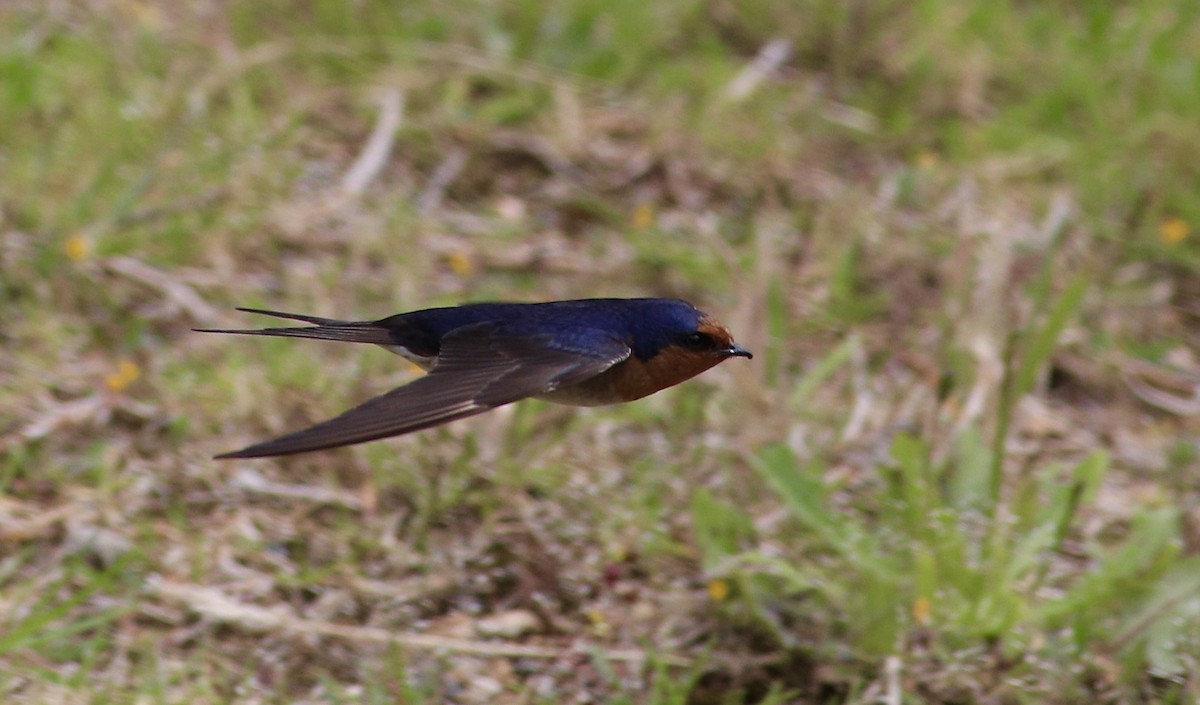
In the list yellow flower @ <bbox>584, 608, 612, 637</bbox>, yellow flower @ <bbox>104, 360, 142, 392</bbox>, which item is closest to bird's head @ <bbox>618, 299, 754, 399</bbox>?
yellow flower @ <bbox>584, 608, 612, 637</bbox>

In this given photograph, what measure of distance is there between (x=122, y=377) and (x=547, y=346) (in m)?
1.40

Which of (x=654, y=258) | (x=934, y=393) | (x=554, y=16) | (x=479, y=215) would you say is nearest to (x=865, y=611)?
(x=934, y=393)

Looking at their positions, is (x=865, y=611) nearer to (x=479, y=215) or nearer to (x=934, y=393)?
(x=934, y=393)

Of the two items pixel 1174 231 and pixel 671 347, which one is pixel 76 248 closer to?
pixel 671 347

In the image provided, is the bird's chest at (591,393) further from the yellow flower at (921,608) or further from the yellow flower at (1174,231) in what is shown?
the yellow flower at (1174,231)

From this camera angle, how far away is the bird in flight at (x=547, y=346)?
248cm

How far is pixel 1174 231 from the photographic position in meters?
4.52

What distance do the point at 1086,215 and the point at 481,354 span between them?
2635 millimetres

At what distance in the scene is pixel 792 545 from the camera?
3.28m

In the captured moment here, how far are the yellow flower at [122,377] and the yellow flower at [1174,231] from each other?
2.98m

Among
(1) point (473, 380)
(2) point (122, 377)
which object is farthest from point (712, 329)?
(2) point (122, 377)

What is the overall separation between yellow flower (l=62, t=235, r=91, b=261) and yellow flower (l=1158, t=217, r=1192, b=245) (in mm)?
3084

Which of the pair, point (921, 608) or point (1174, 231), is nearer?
point (921, 608)

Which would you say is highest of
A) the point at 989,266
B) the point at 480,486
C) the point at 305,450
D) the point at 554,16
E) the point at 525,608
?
the point at 554,16
